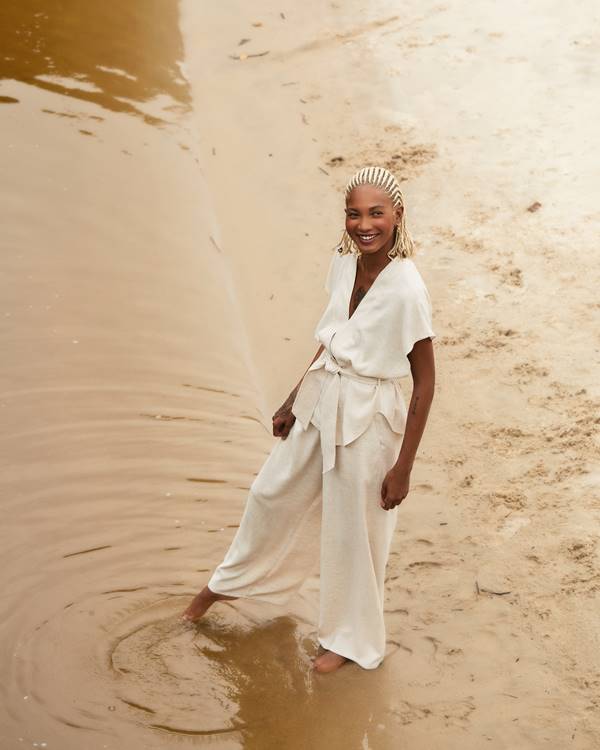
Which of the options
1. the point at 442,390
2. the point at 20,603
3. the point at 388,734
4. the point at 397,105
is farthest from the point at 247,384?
the point at 397,105

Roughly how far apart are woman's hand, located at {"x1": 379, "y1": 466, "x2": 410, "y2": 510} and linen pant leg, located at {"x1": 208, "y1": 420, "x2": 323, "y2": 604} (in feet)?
0.74

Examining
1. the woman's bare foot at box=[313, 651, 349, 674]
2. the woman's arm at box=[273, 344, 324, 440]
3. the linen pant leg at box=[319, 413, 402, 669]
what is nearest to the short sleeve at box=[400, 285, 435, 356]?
the linen pant leg at box=[319, 413, 402, 669]

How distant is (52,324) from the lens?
4977 mm

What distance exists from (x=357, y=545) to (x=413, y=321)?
70 cm

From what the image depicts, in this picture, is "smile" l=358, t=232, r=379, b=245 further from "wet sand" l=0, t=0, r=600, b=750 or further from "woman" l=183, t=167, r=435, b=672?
"wet sand" l=0, t=0, r=600, b=750

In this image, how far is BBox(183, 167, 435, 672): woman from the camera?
10.1 ft

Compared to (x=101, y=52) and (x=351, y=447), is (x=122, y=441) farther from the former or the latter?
(x=101, y=52)

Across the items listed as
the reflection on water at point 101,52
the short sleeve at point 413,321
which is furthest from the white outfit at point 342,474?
the reflection on water at point 101,52

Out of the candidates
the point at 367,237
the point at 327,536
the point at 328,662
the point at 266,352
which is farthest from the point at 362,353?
the point at 266,352

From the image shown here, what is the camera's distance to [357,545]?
3322 millimetres

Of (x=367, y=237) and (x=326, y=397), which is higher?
(x=367, y=237)

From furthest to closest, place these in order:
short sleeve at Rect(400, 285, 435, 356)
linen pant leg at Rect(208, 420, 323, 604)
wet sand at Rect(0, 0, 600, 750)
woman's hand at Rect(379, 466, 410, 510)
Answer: wet sand at Rect(0, 0, 600, 750), linen pant leg at Rect(208, 420, 323, 604), woman's hand at Rect(379, 466, 410, 510), short sleeve at Rect(400, 285, 435, 356)

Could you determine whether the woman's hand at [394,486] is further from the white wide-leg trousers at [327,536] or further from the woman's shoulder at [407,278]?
the woman's shoulder at [407,278]

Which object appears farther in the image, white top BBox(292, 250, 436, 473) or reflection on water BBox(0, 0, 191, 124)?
reflection on water BBox(0, 0, 191, 124)
